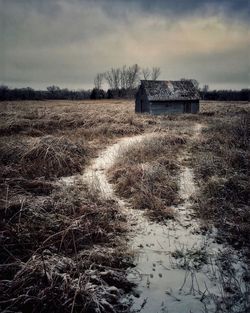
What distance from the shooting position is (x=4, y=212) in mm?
4375

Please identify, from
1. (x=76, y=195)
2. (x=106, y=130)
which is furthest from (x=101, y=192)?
(x=106, y=130)

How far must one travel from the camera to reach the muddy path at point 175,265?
2918mm

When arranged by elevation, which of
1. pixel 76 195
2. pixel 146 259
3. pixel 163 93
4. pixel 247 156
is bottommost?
pixel 146 259

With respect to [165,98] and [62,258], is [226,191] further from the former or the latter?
[165,98]

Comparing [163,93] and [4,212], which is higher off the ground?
[163,93]

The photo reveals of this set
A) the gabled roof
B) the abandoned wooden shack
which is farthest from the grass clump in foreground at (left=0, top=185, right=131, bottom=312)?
the gabled roof

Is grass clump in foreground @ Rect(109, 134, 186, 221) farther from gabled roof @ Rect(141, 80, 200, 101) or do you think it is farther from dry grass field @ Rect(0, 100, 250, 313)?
gabled roof @ Rect(141, 80, 200, 101)

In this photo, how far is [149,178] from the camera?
20.3 ft

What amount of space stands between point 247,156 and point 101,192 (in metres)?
4.54

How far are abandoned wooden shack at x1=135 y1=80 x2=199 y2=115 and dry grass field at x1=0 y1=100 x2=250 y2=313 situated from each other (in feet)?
47.0

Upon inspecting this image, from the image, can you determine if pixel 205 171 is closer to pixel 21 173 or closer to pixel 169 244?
pixel 169 244

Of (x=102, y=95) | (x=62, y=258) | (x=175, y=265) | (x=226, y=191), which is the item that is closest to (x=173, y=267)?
(x=175, y=265)

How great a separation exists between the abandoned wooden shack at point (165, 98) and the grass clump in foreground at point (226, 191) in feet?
50.1

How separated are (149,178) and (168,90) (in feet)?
67.3
